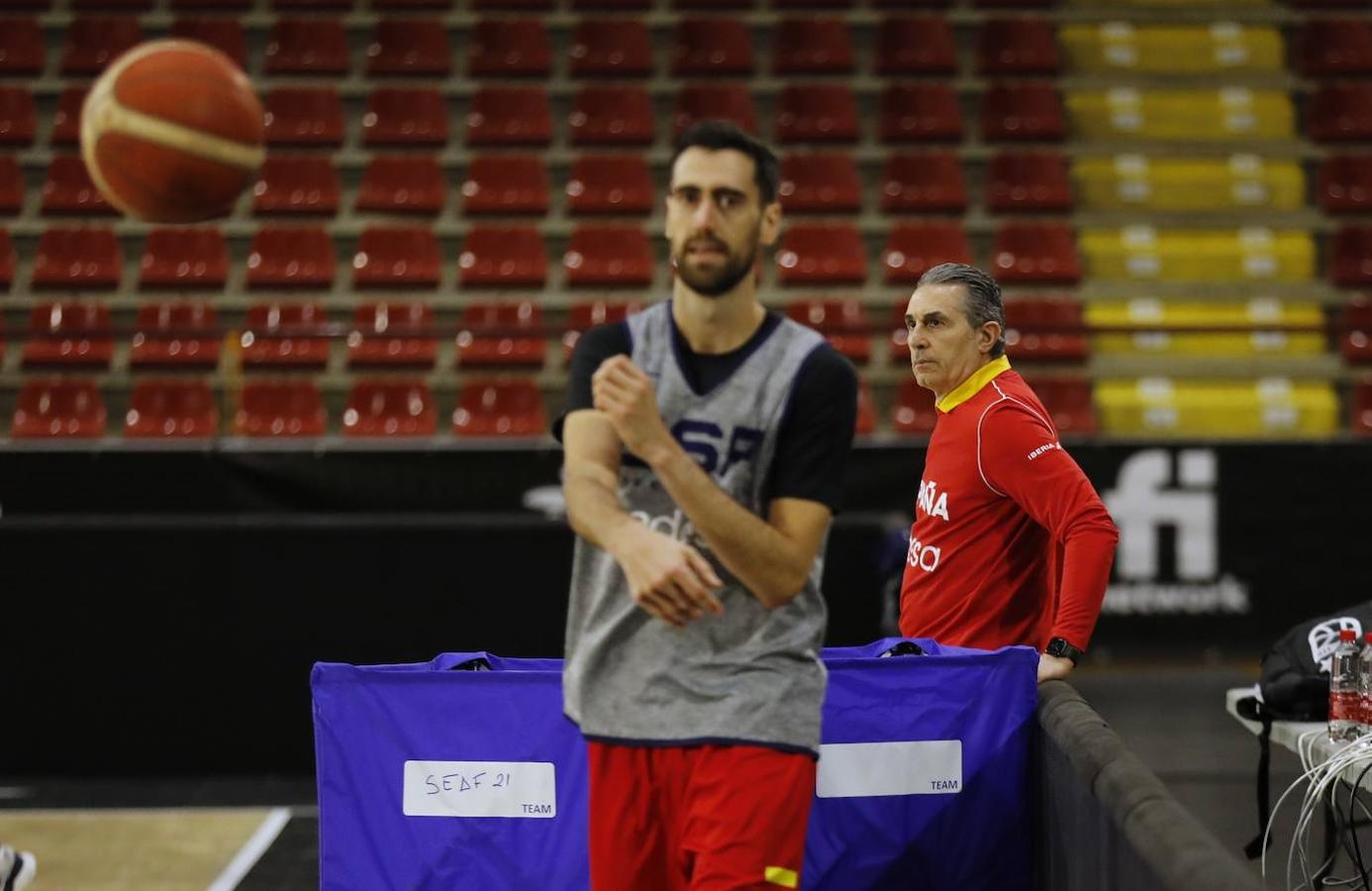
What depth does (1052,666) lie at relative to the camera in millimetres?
3959

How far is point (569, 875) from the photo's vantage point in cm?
420

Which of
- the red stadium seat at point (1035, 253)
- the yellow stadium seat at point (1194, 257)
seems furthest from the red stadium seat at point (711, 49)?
the yellow stadium seat at point (1194, 257)

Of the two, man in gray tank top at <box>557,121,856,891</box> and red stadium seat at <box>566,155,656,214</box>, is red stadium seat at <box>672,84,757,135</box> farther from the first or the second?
man in gray tank top at <box>557,121,856,891</box>

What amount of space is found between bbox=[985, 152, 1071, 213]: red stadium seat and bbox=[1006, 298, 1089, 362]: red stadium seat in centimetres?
112

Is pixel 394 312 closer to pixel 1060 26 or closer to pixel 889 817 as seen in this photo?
pixel 1060 26

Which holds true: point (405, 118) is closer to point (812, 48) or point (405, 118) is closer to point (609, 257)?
point (609, 257)

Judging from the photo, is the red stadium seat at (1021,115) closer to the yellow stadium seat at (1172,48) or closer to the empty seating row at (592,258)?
the yellow stadium seat at (1172,48)

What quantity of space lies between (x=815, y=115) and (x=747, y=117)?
1.90ft

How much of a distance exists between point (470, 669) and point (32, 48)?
443 inches

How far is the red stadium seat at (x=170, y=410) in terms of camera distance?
Result: 35.7ft

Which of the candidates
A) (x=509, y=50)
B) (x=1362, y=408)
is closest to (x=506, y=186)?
(x=509, y=50)

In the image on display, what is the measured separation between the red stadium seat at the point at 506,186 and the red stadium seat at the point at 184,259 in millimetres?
1900

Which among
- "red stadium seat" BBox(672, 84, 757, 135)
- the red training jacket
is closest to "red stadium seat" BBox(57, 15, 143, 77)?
"red stadium seat" BBox(672, 84, 757, 135)

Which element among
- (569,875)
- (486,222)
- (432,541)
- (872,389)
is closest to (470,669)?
(569,875)
